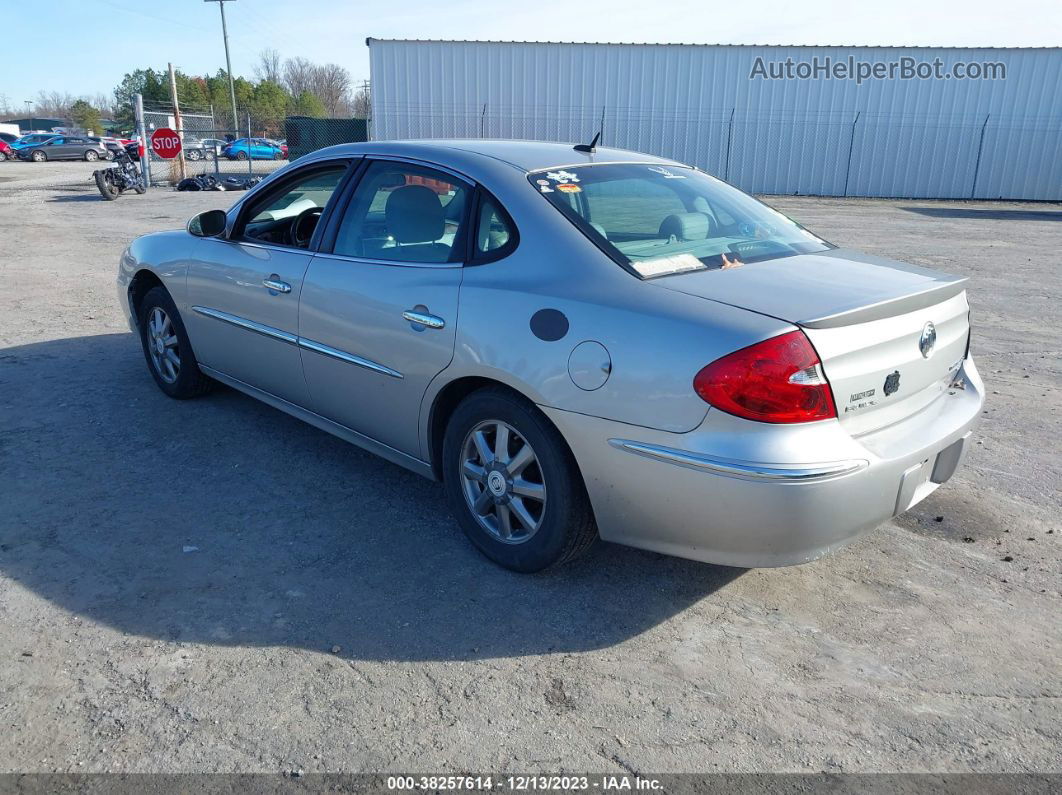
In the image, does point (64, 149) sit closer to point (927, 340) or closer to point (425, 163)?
point (425, 163)

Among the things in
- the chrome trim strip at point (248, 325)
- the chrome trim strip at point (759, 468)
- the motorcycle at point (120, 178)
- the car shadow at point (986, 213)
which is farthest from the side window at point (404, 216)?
the car shadow at point (986, 213)

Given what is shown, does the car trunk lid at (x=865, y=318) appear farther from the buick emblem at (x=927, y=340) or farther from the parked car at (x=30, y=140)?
the parked car at (x=30, y=140)

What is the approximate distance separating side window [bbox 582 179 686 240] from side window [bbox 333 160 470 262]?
21.6 inches

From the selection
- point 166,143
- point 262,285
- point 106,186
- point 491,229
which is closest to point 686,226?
point 491,229

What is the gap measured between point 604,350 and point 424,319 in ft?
2.95

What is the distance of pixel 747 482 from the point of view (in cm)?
264

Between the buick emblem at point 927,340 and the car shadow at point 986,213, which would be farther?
the car shadow at point 986,213

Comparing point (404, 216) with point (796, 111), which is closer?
point (404, 216)

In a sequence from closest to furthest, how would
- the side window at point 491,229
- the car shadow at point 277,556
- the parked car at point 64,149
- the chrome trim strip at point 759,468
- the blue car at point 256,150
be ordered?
1. the chrome trim strip at point 759,468
2. the car shadow at point 277,556
3. the side window at point 491,229
4. the blue car at point 256,150
5. the parked car at point 64,149

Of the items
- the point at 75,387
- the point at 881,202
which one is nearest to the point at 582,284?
the point at 75,387

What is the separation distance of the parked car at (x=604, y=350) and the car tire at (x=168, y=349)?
898 mm

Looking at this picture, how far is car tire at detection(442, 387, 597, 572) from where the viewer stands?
3.12 metres

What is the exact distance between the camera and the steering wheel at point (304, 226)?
174 inches

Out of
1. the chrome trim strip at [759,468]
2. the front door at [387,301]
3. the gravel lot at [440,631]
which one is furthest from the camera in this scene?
the front door at [387,301]
